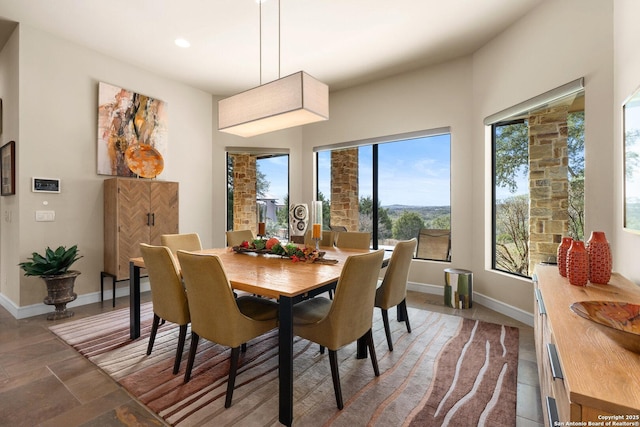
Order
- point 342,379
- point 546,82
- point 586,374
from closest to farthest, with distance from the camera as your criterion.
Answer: point 586,374
point 342,379
point 546,82

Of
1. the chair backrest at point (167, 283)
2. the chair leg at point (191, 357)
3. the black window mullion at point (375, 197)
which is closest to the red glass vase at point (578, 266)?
the chair leg at point (191, 357)

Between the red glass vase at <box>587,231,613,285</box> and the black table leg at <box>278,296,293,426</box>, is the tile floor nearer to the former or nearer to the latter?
the black table leg at <box>278,296,293,426</box>

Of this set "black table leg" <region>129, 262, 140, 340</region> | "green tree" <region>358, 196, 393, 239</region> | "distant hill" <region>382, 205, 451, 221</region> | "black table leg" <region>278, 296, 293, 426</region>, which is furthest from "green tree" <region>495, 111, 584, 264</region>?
"black table leg" <region>129, 262, 140, 340</region>

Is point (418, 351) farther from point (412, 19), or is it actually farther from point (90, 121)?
point (90, 121)

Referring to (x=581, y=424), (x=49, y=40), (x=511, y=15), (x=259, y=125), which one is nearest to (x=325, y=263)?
(x=259, y=125)

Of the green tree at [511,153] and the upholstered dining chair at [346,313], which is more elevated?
the green tree at [511,153]

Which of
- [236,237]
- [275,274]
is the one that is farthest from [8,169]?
[275,274]

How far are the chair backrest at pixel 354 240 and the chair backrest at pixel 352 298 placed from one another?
1430 millimetres

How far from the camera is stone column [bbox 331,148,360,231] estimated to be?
4.97m

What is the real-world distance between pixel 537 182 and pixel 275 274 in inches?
112

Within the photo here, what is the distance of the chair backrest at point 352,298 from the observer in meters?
1.68

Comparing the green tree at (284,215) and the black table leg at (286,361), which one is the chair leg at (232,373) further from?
the green tree at (284,215)

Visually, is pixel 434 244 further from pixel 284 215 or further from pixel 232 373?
pixel 232 373

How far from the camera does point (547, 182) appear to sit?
308cm
